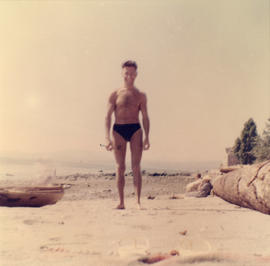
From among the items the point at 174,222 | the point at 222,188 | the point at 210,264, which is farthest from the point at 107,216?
the point at 222,188

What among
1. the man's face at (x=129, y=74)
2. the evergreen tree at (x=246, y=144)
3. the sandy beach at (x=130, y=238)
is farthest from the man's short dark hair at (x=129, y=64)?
the evergreen tree at (x=246, y=144)

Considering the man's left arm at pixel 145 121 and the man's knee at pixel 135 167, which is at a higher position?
the man's left arm at pixel 145 121

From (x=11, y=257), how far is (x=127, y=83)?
317 cm

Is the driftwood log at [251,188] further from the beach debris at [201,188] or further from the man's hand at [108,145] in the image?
the man's hand at [108,145]

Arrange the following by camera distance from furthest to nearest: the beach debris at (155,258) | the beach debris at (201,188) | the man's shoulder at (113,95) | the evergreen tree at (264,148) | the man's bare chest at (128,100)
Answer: the evergreen tree at (264,148) → the beach debris at (201,188) → the man's shoulder at (113,95) → the man's bare chest at (128,100) → the beach debris at (155,258)

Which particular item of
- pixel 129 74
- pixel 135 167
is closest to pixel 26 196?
pixel 135 167

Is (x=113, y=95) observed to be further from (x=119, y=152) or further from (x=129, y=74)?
(x=119, y=152)

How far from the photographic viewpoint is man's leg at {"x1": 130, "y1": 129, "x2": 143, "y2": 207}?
4.61m

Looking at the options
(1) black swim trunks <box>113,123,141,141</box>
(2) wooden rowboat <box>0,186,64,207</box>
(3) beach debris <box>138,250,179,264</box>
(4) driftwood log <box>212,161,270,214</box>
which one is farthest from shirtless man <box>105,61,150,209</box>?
(3) beach debris <box>138,250,179,264</box>

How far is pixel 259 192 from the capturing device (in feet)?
13.2

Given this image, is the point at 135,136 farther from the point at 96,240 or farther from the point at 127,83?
the point at 96,240

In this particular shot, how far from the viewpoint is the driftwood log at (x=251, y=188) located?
3.93 metres

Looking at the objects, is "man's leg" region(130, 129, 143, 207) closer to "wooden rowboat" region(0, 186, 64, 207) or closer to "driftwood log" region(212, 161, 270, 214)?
"wooden rowboat" region(0, 186, 64, 207)

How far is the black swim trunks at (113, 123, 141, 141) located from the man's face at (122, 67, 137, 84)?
0.66 m
